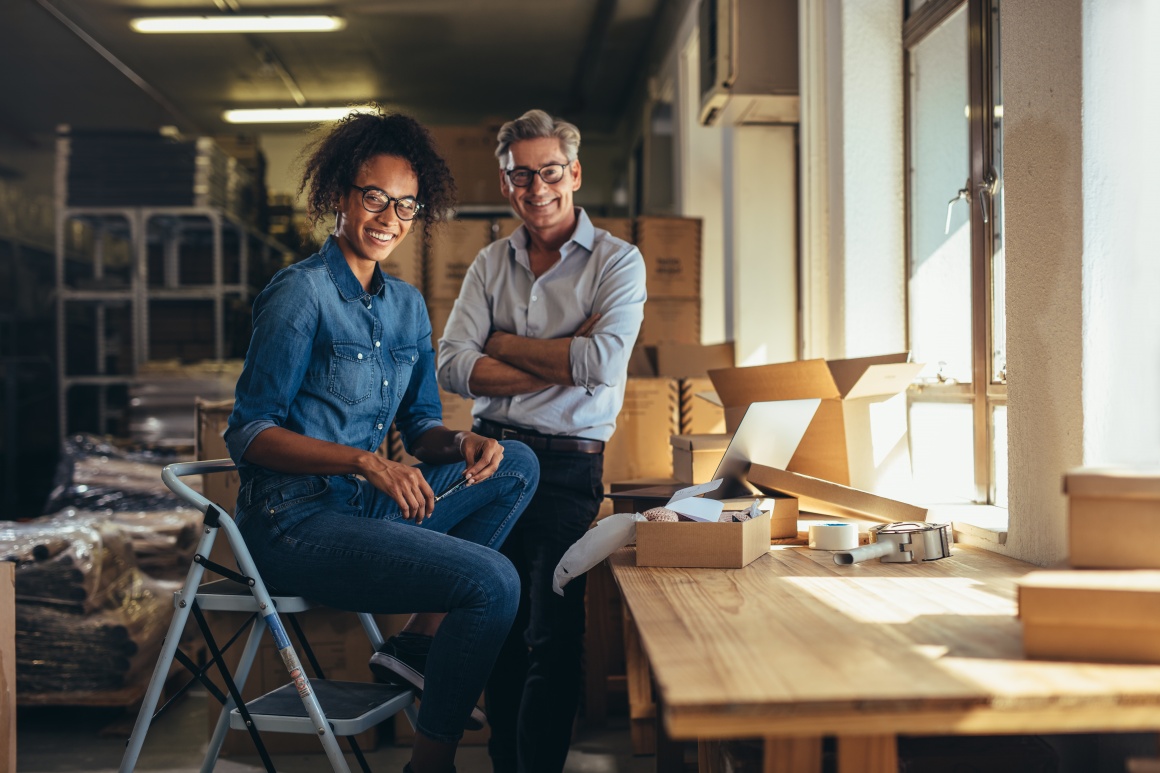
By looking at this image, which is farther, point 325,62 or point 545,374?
point 325,62

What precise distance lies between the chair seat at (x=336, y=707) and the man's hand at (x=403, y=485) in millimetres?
414

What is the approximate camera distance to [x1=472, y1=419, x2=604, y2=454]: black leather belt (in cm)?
237

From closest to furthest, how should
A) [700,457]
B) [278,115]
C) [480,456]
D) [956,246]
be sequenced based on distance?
[480,456], [700,457], [956,246], [278,115]

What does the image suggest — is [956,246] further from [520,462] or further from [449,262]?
[449,262]

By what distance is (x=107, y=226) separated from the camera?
6699 millimetres

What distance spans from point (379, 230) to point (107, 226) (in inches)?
215

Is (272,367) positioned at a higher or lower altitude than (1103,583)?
higher

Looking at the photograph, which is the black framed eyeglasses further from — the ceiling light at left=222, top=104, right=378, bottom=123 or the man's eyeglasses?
the ceiling light at left=222, top=104, right=378, bottom=123

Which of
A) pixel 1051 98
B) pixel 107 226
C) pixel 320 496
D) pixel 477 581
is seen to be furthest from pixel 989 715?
pixel 107 226

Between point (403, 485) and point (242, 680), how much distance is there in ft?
2.20

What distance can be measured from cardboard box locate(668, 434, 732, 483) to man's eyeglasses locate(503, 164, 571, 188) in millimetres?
809

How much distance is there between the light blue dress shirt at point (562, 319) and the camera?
2361 millimetres

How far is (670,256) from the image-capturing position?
15.0ft

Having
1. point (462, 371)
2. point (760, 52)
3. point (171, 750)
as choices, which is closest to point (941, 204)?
point (760, 52)
